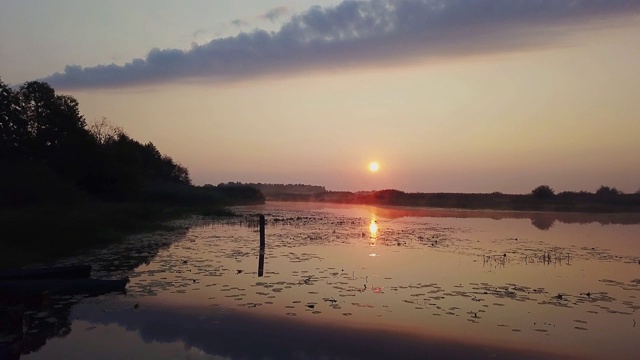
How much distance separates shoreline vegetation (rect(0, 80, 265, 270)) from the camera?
74.8ft

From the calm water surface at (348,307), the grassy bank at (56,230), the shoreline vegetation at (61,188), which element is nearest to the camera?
the calm water surface at (348,307)

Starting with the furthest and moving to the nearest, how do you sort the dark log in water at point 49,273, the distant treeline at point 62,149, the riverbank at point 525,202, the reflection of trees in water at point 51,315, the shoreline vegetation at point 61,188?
1. the riverbank at point 525,202
2. the distant treeline at point 62,149
3. the shoreline vegetation at point 61,188
4. the dark log in water at point 49,273
5. the reflection of trees in water at point 51,315

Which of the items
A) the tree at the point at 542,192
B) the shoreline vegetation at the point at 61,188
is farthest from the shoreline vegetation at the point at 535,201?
the shoreline vegetation at the point at 61,188

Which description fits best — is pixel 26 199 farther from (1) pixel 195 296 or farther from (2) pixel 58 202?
(1) pixel 195 296

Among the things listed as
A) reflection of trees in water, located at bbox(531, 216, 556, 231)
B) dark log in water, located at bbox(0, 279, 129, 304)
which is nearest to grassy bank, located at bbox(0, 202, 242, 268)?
dark log in water, located at bbox(0, 279, 129, 304)

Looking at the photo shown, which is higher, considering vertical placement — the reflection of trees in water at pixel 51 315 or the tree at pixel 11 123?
the tree at pixel 11 123

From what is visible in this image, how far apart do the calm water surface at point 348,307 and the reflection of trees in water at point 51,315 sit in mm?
66

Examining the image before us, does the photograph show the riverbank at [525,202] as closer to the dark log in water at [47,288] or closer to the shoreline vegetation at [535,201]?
the shoreline vegetation at [535,201]

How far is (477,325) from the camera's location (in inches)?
497

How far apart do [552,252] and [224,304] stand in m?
18.9

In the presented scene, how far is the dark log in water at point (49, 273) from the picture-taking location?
48.7 feet

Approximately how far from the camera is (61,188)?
35844 mm

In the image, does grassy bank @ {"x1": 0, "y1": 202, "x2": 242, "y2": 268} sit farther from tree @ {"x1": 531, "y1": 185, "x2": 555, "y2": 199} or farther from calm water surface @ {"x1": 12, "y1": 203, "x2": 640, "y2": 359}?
tree @ {"x1": 531, "y1": 185, "x2": 555, "y2": 199}

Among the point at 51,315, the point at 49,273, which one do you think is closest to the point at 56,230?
the point at 49,273
